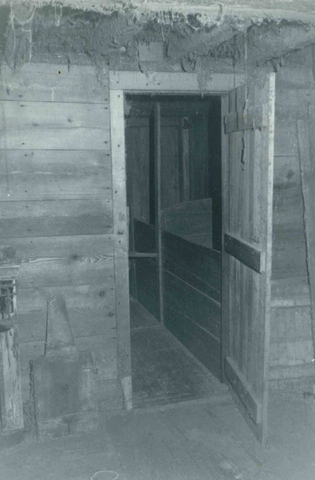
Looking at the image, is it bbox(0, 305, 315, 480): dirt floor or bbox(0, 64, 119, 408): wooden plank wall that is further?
bbox(0, 64, 119, 408): wooden plank wall

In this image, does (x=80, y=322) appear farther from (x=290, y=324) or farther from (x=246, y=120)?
(x=246, y=120)

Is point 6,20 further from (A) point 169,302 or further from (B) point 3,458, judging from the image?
(A) point 169,302

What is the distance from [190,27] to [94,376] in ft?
8.92

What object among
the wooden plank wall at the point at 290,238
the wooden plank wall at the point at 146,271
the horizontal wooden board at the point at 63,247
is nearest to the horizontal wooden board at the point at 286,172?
the wooden plank wall at the point at 290,238

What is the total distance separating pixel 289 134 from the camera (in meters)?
4.34

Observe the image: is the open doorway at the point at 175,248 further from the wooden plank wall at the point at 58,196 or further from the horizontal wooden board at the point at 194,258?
the wooden plank wall at the point at 58,196

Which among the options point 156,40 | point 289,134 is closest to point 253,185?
point 289,134

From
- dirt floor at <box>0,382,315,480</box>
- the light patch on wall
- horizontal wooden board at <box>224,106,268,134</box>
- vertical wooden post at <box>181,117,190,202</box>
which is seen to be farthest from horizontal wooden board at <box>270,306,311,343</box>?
vertical wooden post at <box>181,117,190,202</box>

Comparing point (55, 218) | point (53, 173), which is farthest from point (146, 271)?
point (53, 173)

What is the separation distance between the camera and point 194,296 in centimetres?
558

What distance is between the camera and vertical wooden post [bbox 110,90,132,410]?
402 cm

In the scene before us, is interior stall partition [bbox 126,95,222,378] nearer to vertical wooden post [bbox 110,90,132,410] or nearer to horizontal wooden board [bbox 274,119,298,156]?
vertical wooden post [bbox 110,90,132,410]

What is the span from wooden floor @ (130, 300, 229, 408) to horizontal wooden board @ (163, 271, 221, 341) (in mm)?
421

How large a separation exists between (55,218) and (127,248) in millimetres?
666
